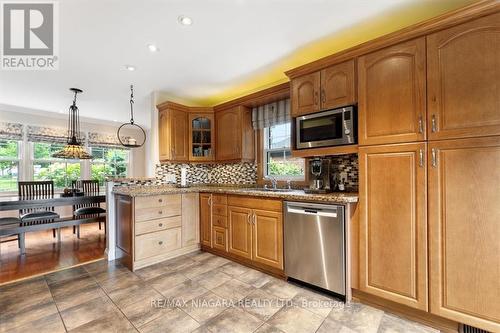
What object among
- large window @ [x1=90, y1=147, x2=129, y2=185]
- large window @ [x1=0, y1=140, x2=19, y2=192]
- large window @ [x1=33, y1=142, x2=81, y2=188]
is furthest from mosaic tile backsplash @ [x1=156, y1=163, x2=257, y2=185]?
large window @ [x1=0, y1=140, x2=19, y2=192]

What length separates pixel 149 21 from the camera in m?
1.91

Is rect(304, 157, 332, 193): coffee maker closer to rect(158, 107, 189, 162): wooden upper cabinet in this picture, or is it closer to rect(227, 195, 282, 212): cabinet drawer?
rect(227, 195, 282, 212): cabinet drawer

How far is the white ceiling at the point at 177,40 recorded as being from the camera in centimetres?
175

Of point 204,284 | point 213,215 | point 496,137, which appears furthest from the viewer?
point 213,215

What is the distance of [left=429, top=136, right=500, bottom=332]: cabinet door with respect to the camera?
4.61ft

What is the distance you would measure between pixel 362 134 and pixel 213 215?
6.78ft

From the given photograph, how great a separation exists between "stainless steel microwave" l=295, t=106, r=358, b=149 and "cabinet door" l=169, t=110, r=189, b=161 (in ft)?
6.23

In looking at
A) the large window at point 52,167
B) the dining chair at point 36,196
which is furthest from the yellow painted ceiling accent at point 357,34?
the large window at point 52,167

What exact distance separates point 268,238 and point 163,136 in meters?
2.22

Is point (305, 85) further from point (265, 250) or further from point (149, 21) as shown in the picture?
point (265, 250)

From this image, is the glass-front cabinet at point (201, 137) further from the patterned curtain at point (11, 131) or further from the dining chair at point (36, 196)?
the patterned curtain at point (11, 131)

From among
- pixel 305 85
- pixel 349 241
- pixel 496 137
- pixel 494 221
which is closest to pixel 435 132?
pixel 496 137

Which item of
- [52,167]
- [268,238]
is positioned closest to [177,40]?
[268,238]

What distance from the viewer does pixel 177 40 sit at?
2.19m
